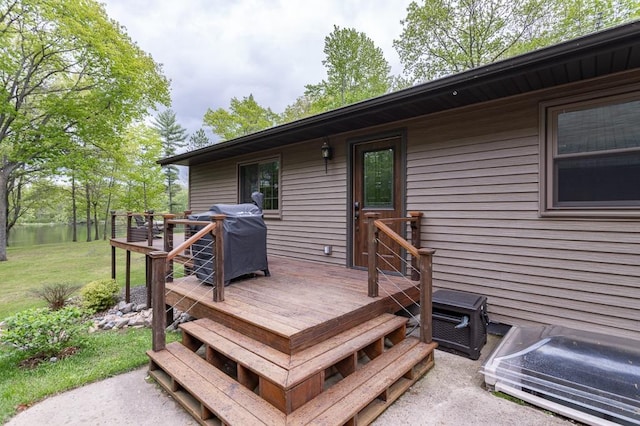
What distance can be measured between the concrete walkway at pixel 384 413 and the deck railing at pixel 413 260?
0.47m

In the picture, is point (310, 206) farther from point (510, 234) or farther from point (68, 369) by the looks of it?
point (68, 369)

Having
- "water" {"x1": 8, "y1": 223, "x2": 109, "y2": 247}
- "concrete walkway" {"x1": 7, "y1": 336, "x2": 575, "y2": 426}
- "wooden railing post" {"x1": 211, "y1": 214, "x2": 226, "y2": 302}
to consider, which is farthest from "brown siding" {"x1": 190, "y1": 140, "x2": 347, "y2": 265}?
"water" {"x1": 8, "y1": 223, "x2": 109, "y2": 247}

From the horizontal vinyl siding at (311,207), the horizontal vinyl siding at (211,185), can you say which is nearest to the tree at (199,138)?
the horizontal vinyl siding at (211,185)

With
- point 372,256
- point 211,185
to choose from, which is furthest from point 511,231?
point 211,185

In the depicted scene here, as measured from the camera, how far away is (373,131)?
4.40m

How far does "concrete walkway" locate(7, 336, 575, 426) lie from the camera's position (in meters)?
1.99

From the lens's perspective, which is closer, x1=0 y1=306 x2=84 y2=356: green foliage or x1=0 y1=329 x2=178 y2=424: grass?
x1=0 y1=329 x2=178 y2=424: grass

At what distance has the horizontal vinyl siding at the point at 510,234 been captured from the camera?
2.74 metres

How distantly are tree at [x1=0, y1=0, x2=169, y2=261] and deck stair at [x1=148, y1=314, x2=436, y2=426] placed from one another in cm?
1022

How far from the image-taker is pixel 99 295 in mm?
5504

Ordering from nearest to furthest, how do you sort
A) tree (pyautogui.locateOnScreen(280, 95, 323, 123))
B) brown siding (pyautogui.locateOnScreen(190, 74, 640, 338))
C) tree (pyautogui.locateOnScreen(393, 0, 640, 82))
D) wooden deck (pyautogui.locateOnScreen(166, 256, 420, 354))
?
wooden deck (pyautogui.locateOnScreen(166, 256, 420, 354))
brown siding (pyautogui.locateOnScreen(190, 74, 640, 338))
tree (pyautogui.locateOnScreen(393, 0, 640, 82))
tree (pyautogui.locateOnScreen(280, 95, 323, 123))

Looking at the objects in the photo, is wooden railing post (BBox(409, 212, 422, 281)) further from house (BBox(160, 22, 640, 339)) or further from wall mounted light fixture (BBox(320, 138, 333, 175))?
wall mounted light fixture (BBox(320, 138, 333, 175))

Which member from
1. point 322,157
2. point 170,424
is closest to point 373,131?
point 322,157

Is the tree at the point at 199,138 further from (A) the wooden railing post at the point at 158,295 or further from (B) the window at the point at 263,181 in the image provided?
(A) the wooden railing post at the point at 158,295
